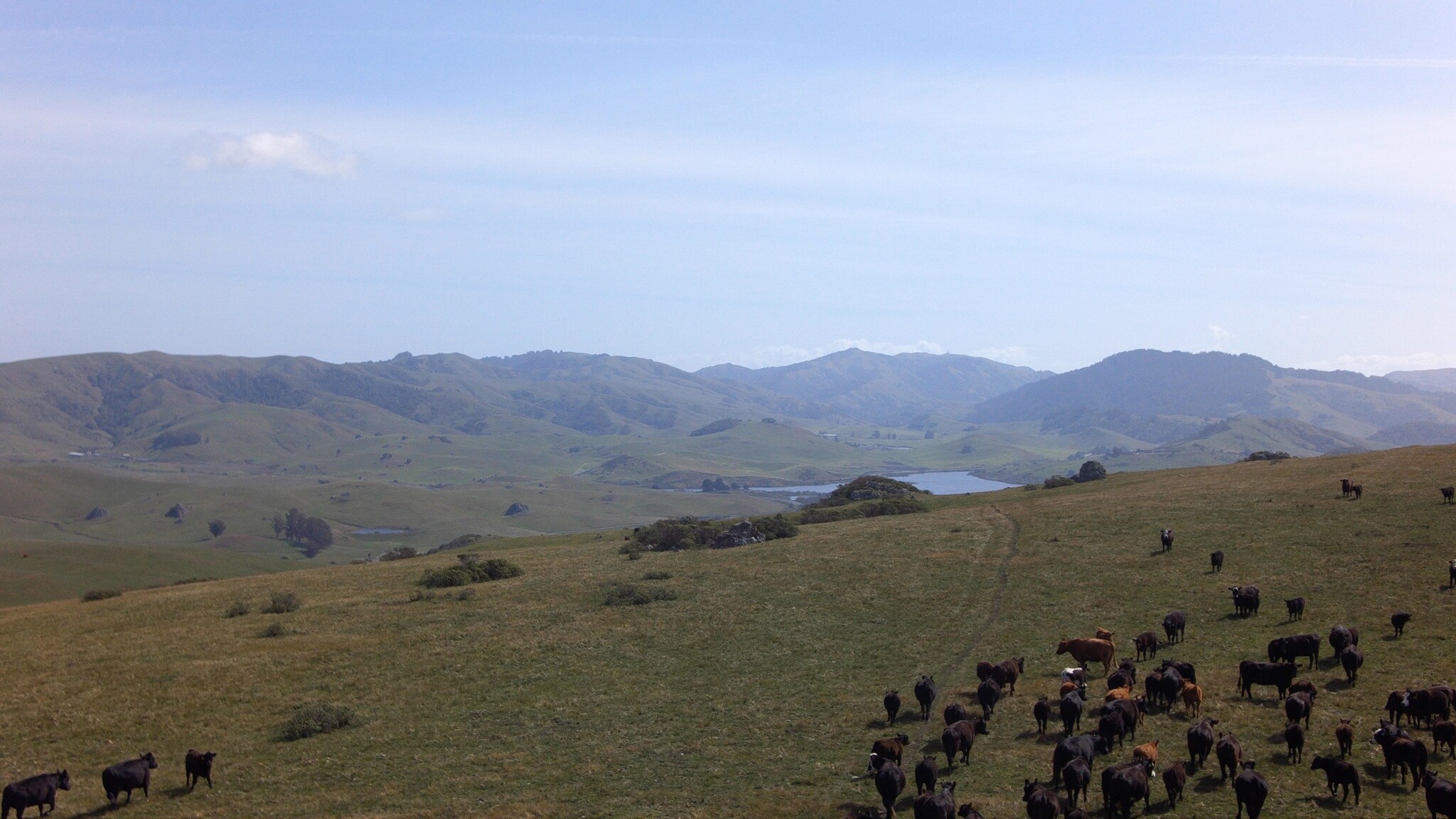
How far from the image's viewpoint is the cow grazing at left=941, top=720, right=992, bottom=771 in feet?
74.4

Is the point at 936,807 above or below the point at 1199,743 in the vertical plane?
below

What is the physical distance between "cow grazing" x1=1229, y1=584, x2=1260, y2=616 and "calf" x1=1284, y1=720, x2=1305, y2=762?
46.3 feet

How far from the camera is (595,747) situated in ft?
85.3

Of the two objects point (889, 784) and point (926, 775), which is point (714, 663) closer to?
point (926, 775)

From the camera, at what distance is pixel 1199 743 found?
21219 millimetres

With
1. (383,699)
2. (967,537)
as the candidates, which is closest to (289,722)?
(383,699)

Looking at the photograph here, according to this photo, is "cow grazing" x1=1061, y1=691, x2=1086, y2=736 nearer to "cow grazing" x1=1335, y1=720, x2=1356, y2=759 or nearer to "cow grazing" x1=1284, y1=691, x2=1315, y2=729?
"cow grazing" x1=1284, y1=691, x2=1315, y2=729

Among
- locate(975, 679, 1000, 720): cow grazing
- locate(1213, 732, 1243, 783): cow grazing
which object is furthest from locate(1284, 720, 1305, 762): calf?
locate(975, 679, 1000, 720): cow grazing

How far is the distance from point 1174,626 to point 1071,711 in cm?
1089

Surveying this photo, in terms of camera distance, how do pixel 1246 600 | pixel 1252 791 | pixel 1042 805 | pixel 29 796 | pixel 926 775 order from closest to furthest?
pixel 1252 791, pixel 1042 805, pixel 926 775, pixel 29 796, pixel 1246 600

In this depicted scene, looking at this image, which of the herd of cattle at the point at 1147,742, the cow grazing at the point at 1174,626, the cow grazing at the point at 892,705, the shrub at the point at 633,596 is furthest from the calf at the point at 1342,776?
the shrub at the point at 633,596

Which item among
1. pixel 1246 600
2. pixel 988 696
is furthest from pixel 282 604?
pixel 1246 600

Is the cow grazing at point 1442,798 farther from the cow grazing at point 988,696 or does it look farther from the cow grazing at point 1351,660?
the cow grazing at point 988,696

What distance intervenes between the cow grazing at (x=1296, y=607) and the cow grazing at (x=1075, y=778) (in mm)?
17851
